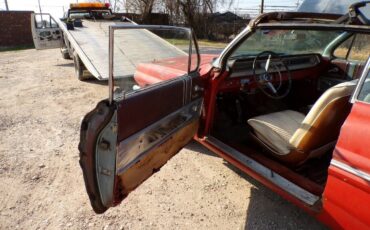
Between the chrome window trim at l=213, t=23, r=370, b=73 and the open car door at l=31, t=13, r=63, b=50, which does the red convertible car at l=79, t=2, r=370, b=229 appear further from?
the open car door at l=31, t=13, r=63, b=50

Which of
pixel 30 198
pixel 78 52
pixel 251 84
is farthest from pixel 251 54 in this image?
pixel 78 52

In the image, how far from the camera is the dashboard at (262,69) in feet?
10.3

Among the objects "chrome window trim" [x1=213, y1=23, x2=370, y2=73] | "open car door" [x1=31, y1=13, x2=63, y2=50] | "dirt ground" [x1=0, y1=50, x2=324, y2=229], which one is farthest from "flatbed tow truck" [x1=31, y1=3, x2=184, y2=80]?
"chrome window trim" [x1=213, y1=23, x2=370, y2=73]

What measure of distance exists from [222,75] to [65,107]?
142 inches

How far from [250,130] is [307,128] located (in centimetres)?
83

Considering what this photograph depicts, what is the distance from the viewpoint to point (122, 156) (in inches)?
77.6

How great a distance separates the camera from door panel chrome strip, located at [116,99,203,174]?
198 cm

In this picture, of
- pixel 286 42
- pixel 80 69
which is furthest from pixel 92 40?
pixel 286 42

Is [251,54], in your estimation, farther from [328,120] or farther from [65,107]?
[65,107]

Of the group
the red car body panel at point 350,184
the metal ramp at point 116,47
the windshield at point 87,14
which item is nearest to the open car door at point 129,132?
the red car body panel at point 350,184

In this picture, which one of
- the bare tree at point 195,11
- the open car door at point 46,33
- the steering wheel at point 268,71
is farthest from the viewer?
the bare tree at point 195,11

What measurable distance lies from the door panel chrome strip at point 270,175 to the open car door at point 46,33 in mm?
8499

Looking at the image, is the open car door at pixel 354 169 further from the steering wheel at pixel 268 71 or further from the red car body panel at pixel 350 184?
the steering wheel at pixel 268 71

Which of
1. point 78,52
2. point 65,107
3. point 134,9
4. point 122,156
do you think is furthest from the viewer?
point 134,9
